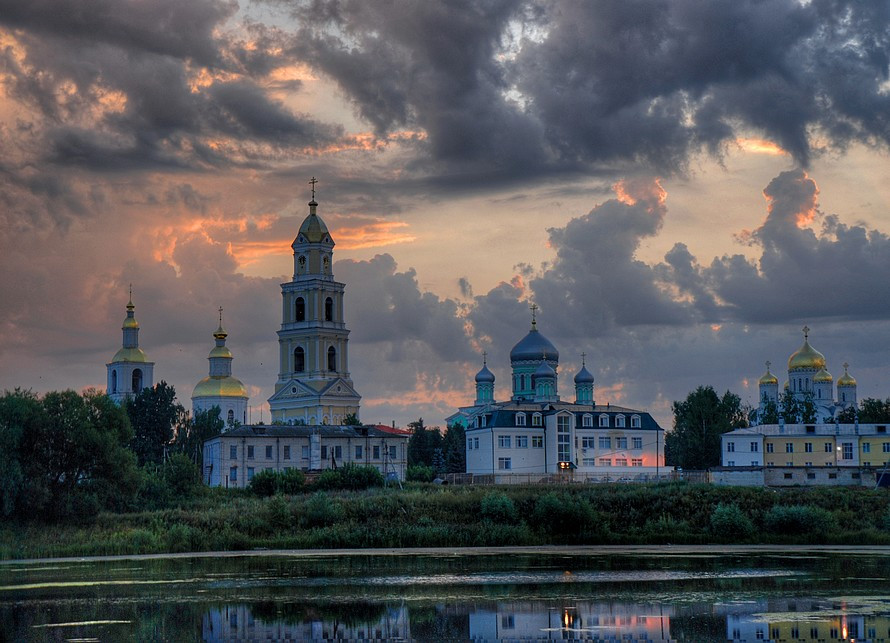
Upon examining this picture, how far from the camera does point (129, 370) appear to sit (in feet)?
481

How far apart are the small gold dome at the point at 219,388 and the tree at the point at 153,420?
88.0 ft

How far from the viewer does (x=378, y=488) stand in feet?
228

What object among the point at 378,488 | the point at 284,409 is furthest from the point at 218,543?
the point at 284,409

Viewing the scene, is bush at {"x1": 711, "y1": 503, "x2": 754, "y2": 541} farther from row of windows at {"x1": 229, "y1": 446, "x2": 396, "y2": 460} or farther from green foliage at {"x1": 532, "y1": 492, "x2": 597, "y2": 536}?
row of windows at {"x1": 229, "y1": 446, "x2": 396, "y2": 460}

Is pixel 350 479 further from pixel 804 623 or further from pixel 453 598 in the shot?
pixel 804 623

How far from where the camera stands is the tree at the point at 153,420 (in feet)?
357

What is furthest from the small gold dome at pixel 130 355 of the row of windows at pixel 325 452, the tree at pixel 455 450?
the row of windows at pixel 325 452

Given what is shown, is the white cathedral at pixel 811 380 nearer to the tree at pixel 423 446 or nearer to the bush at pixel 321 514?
the tree at pixel 423 446

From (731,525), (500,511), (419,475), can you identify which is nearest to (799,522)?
(731,525)

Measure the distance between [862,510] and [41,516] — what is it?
3815 centimetres

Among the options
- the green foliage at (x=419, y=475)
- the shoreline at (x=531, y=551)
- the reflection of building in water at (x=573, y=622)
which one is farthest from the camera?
the green foliage at (x=419, y=475)

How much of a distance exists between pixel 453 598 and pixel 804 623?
9264mm

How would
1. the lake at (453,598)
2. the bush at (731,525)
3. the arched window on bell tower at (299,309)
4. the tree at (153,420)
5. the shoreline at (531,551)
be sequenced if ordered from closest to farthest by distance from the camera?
the lake at (453,598), the shoreline at (531,551), the bush at (731,525), the tree at (153,420), the arched window on bell tower at (299,309)

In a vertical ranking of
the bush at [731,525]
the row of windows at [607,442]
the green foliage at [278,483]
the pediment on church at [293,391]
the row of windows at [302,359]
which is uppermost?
the row of windows at [302,359]
